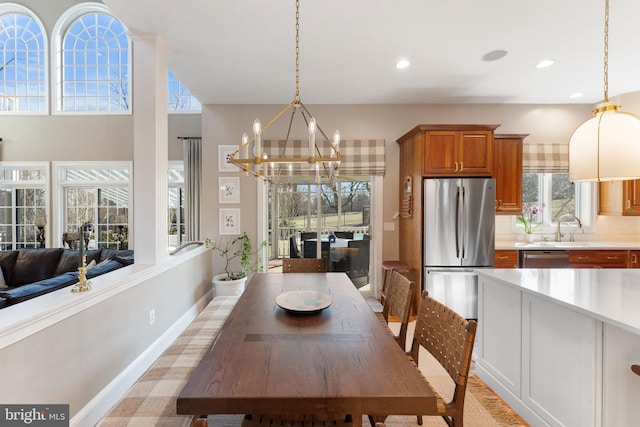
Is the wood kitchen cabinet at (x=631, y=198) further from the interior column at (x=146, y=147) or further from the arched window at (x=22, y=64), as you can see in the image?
the arched window at (x=22, y=64)

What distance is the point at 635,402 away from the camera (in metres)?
1.41

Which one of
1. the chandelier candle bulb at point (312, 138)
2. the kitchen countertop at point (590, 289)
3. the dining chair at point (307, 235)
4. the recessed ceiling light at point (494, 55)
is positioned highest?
the recessed ceiling light at point (494, 55)

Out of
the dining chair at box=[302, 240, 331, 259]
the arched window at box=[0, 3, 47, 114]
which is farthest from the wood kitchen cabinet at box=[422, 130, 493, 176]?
the arched window at box=[0, 3, 47, 114]

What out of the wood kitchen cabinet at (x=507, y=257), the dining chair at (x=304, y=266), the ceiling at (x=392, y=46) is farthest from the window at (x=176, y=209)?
the wood kitchen cabinet at (x=507, y=257)

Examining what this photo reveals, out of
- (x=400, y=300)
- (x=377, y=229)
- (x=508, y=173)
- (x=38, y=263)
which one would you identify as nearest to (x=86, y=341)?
(x=400, y=300)

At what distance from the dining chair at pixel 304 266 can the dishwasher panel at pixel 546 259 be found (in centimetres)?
264

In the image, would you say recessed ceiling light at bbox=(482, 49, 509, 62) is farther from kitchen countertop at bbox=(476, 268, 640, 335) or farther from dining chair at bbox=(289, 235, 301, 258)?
dining chair at bbox=(289, 235, 301, 258)

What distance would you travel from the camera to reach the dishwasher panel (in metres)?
3.77

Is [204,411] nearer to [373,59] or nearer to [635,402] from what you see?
[635,402]

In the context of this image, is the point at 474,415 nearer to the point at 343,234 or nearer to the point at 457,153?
the point at 457,153

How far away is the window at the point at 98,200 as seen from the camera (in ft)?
16.6

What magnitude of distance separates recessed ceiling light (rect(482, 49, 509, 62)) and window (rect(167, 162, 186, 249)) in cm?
470

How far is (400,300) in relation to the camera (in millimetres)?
2047

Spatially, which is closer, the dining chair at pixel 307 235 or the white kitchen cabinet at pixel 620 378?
the white kitchen cabinet at pixel 620 378
